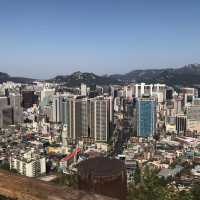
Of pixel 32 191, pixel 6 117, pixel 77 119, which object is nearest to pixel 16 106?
pixel 6 117

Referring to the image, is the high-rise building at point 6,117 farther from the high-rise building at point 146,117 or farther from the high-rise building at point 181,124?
the high-rise building at point 181,124

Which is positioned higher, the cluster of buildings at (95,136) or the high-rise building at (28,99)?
the high-rise building at (28,99)

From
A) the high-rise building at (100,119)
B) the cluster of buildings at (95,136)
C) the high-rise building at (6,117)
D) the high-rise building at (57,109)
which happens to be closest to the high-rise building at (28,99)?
the cluster of buildings at (95,136)

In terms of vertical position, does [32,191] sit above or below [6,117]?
above

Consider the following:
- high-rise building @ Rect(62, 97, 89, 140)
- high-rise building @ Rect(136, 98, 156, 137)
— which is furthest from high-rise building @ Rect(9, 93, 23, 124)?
high-rise building @ Rect(136, 98, 156, 137)

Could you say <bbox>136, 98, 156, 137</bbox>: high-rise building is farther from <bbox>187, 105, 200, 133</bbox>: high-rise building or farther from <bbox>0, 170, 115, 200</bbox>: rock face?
<bbox>0, 170, 115, 200</bbox>: rock face

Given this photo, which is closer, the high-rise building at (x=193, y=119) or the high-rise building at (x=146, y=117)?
the high-rise building at (x=146, y=117)

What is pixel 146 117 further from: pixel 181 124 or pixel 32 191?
pixel 32 191
